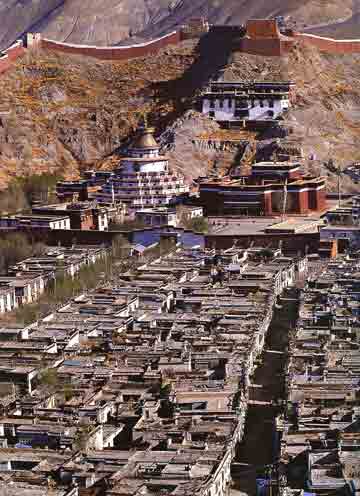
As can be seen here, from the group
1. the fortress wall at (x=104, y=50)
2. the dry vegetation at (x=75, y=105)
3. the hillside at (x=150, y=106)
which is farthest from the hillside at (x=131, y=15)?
the dry vegetation at (x=75, y=105)

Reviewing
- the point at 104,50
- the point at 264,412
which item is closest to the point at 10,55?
the point at 104,50

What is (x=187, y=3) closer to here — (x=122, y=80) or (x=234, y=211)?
(x=122, y=80)

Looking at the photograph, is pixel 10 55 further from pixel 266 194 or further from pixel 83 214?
pixel 266 194

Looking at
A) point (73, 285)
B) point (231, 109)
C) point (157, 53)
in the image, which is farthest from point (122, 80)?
point (73, 285)

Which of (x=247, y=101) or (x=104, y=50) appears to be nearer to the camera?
(x=247, y=101)

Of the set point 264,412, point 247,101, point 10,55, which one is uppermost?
point 10,55

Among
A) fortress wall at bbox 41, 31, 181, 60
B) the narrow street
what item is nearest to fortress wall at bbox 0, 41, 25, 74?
fortress wall at bbox 41, 31, 181, 60
